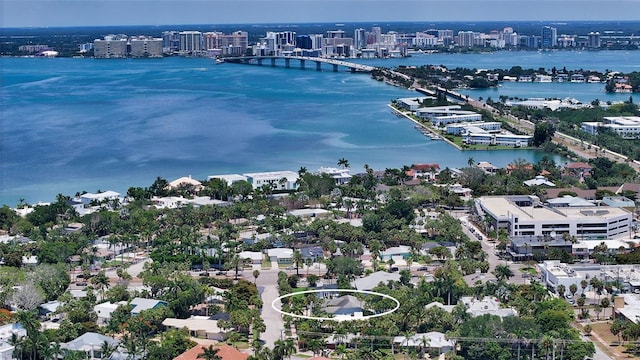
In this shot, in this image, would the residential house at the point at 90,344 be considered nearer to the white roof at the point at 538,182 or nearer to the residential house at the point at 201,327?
the residential house at the point at 201,327

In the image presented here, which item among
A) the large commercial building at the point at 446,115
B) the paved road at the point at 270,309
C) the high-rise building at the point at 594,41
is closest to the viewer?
the paved road at the point at 270,309

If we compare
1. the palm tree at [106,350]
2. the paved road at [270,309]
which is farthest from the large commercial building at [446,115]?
the palm tree at [106,350]

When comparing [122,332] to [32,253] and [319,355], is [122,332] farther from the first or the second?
[32,253]

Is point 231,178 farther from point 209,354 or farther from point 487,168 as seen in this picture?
point 209,354

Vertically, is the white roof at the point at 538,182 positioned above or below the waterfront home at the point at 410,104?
below

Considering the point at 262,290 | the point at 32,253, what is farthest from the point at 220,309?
the point at 32,253
